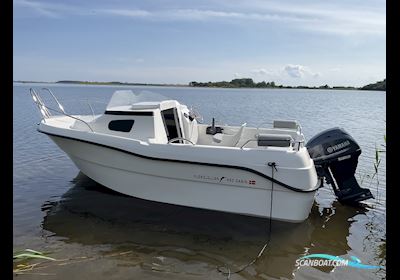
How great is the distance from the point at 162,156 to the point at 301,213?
2.40m

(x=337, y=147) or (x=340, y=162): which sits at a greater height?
(x=337, y=147)

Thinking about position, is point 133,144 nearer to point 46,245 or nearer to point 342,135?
point 46,245

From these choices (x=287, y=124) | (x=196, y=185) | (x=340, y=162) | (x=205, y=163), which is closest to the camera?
(x=205, y=163)

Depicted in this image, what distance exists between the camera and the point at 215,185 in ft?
18.8

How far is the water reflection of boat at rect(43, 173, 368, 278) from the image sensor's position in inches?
199

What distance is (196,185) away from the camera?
19.2 feet

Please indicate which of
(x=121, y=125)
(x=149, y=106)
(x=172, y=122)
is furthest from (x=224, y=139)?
(x=121, y=125)

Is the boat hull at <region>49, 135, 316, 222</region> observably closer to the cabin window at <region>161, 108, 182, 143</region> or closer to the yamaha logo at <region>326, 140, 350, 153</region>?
the yamaha logo at <region>326, 140, 350, 153</region>

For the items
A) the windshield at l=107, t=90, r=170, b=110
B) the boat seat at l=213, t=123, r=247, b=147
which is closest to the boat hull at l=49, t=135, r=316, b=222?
the windshield at l=107, t=90, r=170, b=110

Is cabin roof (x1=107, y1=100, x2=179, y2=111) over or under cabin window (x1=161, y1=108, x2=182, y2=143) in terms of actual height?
Result: over

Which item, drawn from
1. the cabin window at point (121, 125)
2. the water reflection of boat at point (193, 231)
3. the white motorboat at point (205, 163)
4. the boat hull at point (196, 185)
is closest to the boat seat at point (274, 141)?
the white motorboat at point (205, 163)

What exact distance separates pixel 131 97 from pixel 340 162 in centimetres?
451

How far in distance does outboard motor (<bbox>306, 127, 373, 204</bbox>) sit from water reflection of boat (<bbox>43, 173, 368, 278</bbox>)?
1.80 ft

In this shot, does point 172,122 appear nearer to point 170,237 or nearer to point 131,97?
point 131,97
